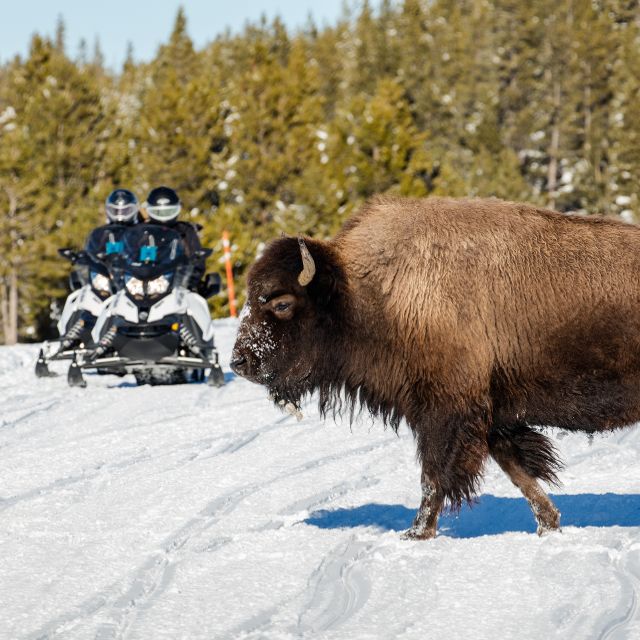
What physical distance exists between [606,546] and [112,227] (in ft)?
29.6

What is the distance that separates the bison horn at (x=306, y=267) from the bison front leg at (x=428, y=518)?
1.09 metres

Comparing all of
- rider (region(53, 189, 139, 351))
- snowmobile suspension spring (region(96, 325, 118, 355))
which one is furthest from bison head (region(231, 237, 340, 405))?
rider (region(53, 189, 139, 351))

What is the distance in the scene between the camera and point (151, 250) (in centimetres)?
1184

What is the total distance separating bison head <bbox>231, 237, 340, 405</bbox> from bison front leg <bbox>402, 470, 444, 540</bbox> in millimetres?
837

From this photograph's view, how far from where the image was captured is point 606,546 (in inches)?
191

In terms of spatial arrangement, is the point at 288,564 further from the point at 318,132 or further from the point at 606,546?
the point at 318,132

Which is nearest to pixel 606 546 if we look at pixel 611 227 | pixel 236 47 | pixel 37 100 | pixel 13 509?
pixel 611 227

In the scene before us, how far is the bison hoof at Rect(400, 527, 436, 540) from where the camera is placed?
5.12m

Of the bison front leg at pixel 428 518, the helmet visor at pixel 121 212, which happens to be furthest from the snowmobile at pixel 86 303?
the bison front leg at pixel 428 518

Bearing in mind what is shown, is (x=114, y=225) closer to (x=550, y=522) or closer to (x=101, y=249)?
(x=101, y=249)

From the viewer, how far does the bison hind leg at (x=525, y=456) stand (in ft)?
17.6

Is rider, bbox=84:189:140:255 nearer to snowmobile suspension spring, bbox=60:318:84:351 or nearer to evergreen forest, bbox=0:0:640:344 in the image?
snowmobile suspension spring, bbox=60:318:84:351

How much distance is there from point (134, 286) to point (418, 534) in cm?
708

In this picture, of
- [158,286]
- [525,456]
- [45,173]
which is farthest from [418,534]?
[45,173]
